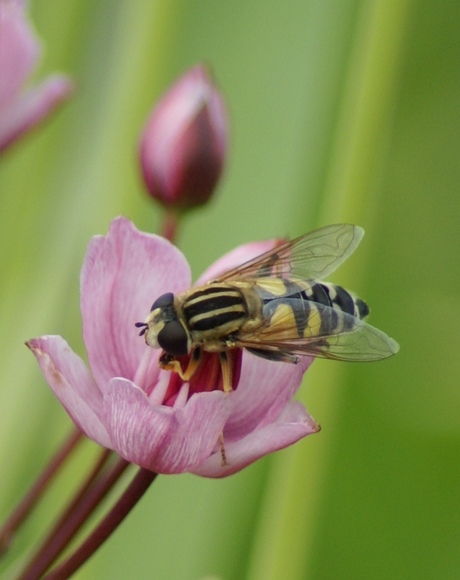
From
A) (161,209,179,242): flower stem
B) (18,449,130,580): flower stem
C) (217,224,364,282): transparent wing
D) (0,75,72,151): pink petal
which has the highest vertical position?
(0,75,72,151): pink petal

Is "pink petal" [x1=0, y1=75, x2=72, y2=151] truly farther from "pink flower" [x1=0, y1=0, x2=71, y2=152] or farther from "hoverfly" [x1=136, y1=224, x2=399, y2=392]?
"hoverfly" [x1=136, y1=224, x2=399, y2=392]

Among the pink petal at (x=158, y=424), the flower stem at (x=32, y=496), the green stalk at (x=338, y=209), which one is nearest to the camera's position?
the pink petal at (x=158, y=424)

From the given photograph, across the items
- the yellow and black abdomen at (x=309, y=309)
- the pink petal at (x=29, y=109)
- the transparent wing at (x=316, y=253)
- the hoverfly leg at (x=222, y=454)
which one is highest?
the pink petal at (x=29, y=109)

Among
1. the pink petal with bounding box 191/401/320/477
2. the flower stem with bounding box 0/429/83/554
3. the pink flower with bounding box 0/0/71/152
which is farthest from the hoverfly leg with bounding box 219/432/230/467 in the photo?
the pink flower with bounding box 0/0/71/152

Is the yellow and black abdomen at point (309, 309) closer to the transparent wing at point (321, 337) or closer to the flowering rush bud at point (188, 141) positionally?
the transparent wing at point (321, 337)

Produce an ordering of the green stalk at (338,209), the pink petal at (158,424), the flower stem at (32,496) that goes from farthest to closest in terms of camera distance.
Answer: the green stalk at (338,209), the flower stem at (32,496), the pink petal at (158,424)

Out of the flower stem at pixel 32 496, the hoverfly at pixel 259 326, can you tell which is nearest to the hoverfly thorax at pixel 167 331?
the hoverfly at pixel 259 326

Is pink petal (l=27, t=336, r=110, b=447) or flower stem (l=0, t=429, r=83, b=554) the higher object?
pink petal (l=27, t=336, r=110, b=447)
